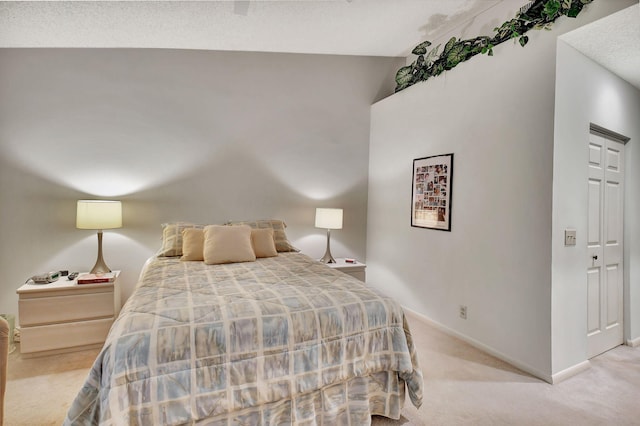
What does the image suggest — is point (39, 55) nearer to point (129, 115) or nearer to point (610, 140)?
point (129, 115)

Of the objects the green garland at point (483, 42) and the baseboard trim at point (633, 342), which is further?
the baseboard trim at point (633, 342)

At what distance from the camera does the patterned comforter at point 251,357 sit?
128cm

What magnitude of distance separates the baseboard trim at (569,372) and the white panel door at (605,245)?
0.84 feet

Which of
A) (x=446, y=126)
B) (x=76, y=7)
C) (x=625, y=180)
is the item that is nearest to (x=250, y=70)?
(x=76, y=7)

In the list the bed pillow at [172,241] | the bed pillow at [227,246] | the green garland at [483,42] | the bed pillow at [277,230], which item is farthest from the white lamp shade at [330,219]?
the green garland at [483,42]

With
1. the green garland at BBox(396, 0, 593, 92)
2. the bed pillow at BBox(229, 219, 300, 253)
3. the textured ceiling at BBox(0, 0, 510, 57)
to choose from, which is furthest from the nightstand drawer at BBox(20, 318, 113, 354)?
the green garland at BBox(396, 0, 593, 92)

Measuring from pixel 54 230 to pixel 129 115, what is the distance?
1299 mm

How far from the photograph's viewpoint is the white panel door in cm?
261

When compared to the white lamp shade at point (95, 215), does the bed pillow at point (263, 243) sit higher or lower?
lower

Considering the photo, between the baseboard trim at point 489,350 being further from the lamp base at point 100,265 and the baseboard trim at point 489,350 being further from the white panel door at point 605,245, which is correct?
the lamp base at point 100,265

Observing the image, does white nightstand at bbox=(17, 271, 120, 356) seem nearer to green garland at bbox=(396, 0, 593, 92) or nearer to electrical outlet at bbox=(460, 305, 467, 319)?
electrical outlet at bbox=(460, 305, 467, 319)

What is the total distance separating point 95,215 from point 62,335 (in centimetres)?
98

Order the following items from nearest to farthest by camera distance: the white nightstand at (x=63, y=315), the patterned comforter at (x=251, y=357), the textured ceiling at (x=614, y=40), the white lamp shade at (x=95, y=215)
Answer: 1. the patterned comforter at (x=251, y=357)
2. the textured ceiling at (x=614, y=40)
3. the white nightstand at (x=63, y=315)
4. the white lamp shade at (x=95, y=215)

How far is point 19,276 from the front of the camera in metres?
2.89
